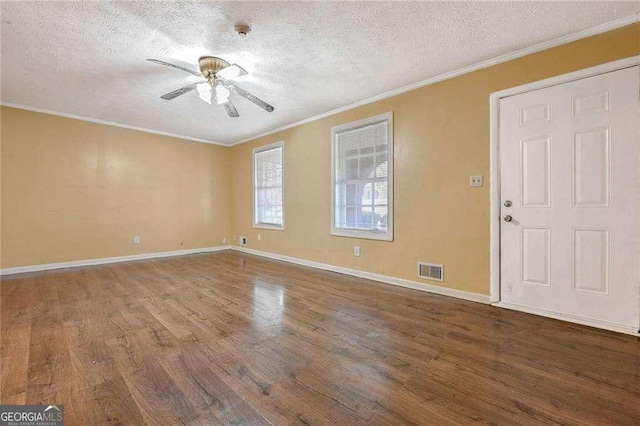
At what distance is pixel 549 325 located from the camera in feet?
7.55

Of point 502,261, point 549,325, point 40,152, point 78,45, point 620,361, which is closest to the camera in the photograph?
point 620,361

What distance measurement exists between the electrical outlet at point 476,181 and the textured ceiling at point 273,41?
1.18 meters

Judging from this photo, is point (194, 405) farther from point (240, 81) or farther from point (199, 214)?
point (199, 214)

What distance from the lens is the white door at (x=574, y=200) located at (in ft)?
7.04

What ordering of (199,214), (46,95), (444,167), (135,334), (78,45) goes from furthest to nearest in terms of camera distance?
(199,214) → (46,95) → (444,167) → (78,45) → (135,334)

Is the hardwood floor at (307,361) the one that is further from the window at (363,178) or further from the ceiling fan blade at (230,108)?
the ceiling fan blade at (230,108)

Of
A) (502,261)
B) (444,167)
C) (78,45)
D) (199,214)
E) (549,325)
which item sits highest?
(78,45)

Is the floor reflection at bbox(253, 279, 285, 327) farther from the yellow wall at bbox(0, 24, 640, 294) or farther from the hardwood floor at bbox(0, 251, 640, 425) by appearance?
the yellow wall at bbox(0, 24, 640, 294)

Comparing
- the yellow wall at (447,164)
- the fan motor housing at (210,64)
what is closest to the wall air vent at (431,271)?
the yellow wall at (447,164)

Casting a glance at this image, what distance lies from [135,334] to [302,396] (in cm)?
152

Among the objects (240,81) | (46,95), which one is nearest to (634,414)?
(240,81)

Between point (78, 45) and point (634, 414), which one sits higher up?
point (78, 45)

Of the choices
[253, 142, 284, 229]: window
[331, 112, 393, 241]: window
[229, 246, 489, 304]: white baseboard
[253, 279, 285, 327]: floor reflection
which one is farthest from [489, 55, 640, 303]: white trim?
[253, 142, 284, 229]: window

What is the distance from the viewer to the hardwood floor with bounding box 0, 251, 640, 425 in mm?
1341
